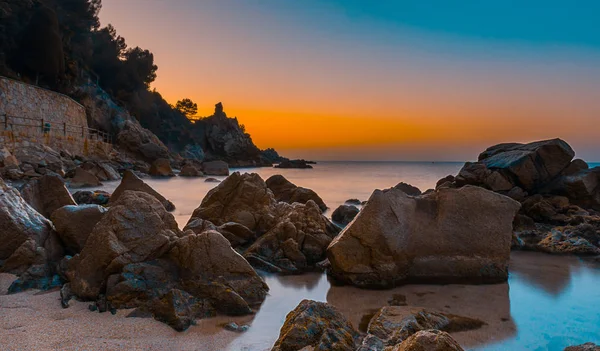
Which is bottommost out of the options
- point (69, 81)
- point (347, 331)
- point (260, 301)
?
point (260, 301)

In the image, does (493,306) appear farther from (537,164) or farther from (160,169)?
(160,169)

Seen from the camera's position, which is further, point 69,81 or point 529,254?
point 69,81

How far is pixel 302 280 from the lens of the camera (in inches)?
291

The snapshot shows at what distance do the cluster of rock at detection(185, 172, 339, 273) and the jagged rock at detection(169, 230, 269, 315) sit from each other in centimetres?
177

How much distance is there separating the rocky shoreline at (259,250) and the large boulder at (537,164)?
3775 millimetres

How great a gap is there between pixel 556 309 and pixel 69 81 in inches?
1694

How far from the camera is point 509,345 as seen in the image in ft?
16.9

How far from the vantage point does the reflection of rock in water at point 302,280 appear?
23.4 feet

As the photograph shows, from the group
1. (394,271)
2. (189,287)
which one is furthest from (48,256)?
(394,271)

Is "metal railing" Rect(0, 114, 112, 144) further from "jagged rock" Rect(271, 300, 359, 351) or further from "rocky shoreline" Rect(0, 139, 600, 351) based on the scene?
"jagged rock" Rect(271, 300, 359, 351)

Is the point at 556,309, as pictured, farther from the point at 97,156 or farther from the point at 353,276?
the point at 97,156

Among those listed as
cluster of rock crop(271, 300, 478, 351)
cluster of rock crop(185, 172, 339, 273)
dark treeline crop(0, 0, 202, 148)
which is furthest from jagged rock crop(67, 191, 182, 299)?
dark treeline crop(0, 0, 202, 148)

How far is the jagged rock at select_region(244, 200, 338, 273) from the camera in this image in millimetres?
8109

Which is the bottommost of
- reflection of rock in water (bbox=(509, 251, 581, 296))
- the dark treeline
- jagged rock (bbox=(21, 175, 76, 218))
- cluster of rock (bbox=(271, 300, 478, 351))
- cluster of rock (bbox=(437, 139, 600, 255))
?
reflection of rock in water (bbox=(509, 251, 581, 296))
